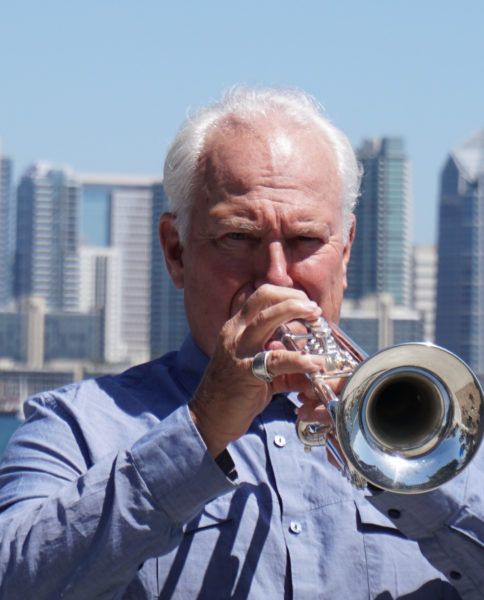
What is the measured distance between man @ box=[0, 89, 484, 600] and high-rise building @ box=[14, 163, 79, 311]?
17711 cm

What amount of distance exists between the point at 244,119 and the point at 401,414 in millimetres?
971

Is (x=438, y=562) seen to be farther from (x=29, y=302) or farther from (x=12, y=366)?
(x=29, y=302)

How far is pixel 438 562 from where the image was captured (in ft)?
9.21

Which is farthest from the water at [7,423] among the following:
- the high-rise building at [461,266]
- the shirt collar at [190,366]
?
the shirt collar at [190,366]

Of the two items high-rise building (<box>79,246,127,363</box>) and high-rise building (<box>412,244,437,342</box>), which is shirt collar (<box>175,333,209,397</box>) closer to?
high-rise building (<box>79,246,127,363</box>)

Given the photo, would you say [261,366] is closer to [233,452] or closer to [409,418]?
[409,418]

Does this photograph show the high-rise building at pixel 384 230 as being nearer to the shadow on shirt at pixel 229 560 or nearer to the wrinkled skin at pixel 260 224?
the wrinkled skin at pixel 260 224

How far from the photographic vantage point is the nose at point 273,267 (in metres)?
3.06

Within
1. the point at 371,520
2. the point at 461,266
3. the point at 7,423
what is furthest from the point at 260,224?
the point at 461,266

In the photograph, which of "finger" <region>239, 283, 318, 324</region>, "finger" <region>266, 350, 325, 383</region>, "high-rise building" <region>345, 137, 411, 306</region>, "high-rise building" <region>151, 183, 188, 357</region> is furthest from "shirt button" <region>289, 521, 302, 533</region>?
"high-rise building" <region>151, 183, 188, 357</region>

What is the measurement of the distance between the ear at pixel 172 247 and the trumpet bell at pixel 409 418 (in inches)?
34.6

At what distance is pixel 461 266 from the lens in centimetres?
15262

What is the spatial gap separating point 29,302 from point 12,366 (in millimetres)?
19269

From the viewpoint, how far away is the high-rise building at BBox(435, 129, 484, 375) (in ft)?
471
